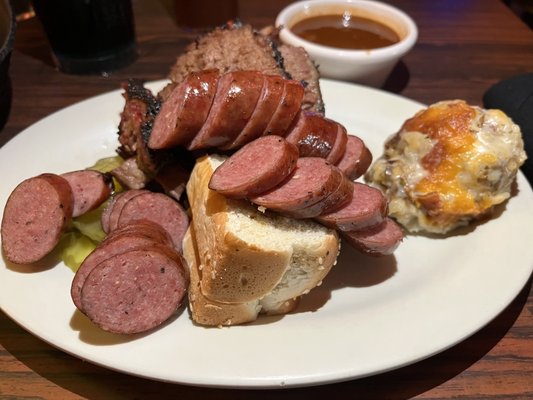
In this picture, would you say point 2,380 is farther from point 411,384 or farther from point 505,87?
point 505,87

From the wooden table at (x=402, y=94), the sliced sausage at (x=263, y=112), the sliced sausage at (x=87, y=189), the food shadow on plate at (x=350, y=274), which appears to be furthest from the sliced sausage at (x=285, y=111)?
the wooden table at (x=402, y=94)

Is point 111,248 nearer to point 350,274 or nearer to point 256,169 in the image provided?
point 256,169

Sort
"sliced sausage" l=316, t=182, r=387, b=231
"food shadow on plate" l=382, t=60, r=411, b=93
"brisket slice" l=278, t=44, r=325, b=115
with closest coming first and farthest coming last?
"sliced sausage" l=316, t=182, r=387, b=231
"brisket slice" l=278, t=44, r=325, b=115
"food shadow on plate" l=382, t=60, r=411, b=93

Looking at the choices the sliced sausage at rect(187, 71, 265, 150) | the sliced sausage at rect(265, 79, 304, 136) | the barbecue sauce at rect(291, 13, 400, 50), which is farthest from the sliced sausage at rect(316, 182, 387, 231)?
the barbecue sauce at rect(291, 13, 400, 50)

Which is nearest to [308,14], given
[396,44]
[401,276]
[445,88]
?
[396,44]

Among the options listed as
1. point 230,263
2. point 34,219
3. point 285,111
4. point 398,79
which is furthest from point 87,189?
point 398,79

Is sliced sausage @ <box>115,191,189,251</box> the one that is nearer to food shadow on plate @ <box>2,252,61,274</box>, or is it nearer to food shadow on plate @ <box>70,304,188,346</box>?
food shadow on plate @ <box>2,252,61,274</box>
